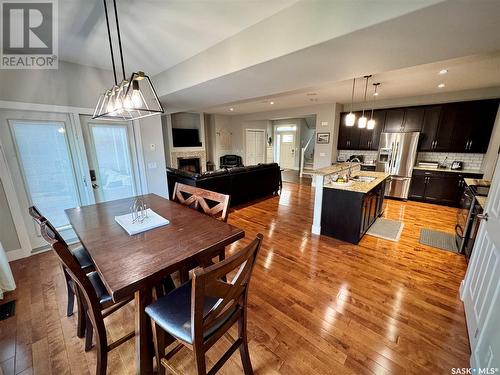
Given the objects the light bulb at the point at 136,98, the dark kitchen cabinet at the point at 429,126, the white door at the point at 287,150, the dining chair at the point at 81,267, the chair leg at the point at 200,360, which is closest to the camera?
the chair leg at the point at 200,360

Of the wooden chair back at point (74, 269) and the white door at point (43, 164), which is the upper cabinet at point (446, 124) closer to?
the wooden chair back at point (74, 269)

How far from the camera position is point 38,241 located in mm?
2684

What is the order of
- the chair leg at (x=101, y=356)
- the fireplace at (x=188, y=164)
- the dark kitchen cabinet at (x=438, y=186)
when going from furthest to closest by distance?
the fireplace at (x=188, y=164) → the dark kitchen cabinet at (x=438, y=186) → the chair leg at (x=101, y=356)

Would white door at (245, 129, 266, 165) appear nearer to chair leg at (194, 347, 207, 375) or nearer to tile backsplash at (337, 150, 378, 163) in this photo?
tile backsplash at (337, 150, 378, 163)

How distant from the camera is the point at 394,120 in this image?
16.2 ft

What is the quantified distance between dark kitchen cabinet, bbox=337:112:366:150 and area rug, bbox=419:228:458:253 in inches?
120

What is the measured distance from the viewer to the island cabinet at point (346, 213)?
2.74 metres

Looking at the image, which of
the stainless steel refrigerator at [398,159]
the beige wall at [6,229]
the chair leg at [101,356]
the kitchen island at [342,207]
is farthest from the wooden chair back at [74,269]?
the stainless steel refrigerator at [398,159]

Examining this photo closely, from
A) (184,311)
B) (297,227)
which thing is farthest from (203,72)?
(297,227)

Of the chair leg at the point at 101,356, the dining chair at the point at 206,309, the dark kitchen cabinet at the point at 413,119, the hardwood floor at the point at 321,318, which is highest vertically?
the dark kitchen cabinet at the point at 413,119

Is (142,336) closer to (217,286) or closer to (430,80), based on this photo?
(217,286)

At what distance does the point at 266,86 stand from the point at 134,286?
8.23ft

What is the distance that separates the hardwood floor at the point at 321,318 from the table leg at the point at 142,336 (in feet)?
0.76

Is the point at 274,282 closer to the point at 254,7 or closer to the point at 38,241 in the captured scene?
the point at 254,7
